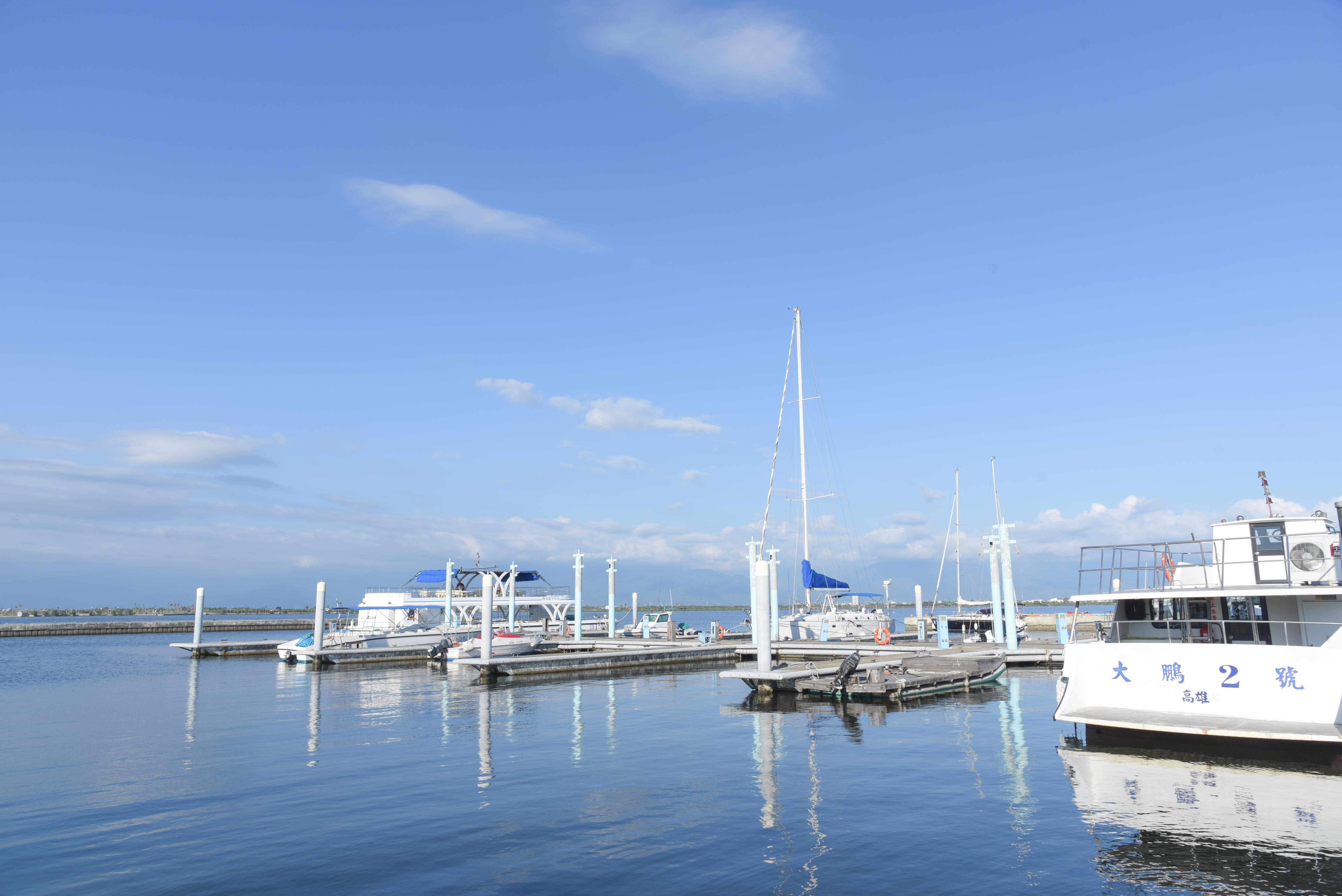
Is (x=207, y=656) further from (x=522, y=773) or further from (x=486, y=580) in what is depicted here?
(x=522, y=773)

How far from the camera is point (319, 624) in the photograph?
2028 inches

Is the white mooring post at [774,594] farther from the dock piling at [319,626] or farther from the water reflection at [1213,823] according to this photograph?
the dock piling at [319,626]

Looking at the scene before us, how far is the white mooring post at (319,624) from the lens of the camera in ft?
167

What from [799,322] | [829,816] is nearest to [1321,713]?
[829,816]

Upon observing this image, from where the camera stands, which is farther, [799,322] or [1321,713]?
[799,322]

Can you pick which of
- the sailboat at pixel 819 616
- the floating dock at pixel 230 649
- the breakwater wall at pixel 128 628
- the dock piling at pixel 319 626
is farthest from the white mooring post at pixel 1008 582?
the breakwater wall at pixel 128 628

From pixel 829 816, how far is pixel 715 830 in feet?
8.03

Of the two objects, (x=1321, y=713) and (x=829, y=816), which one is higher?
(x=1321, y=713)

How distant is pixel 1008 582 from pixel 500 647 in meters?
30.2

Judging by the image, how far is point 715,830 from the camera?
47.7 feet

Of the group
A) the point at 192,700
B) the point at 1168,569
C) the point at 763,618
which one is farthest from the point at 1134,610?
the point at 192,700

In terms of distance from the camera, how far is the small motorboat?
157 feet

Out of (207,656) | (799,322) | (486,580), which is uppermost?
(799,322)

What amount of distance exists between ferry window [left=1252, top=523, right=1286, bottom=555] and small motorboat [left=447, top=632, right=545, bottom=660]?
35450 mm
